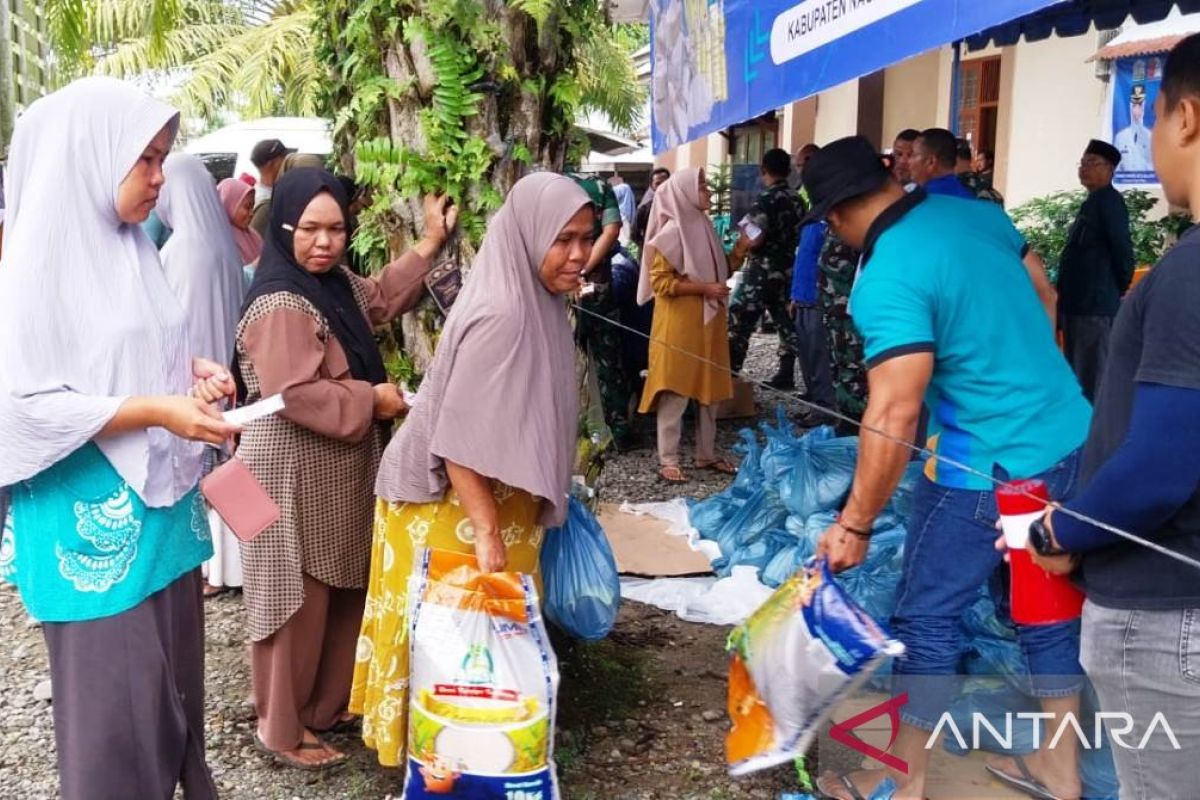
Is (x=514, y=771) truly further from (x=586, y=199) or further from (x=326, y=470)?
(x=586, y=199)

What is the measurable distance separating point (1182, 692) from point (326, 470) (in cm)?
220

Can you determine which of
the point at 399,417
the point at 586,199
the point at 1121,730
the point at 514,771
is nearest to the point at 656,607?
the point at 399,417

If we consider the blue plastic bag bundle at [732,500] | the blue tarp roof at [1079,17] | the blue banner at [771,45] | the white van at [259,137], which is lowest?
the blue plastic bag bundle at [732,500]

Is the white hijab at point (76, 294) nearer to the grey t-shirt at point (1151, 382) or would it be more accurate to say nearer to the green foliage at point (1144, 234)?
the grey t-shirt at point (1151, 382)

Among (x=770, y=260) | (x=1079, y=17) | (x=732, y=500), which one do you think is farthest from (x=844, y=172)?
(x=770, y=260)

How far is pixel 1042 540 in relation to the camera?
6.80ft

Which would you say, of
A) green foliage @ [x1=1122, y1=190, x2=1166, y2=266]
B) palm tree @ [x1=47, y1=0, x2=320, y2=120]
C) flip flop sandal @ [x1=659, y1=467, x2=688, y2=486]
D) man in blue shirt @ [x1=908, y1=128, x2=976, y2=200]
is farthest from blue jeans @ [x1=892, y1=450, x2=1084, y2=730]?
palm tree @ [x1=47, y1=0, x2=320, y2=120]

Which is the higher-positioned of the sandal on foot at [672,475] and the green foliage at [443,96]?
the green foliage at [443,96]

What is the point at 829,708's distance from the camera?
2.43 m

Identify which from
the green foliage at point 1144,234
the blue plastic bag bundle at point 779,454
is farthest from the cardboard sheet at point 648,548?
the green foliage at point 1144,234

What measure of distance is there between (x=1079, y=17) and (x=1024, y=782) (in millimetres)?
3624

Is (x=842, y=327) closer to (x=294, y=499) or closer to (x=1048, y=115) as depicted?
(x=294, y=499)

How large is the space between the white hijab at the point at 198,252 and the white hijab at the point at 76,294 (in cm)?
141

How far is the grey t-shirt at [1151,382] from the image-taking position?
1757mm
